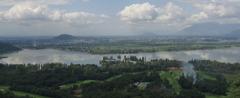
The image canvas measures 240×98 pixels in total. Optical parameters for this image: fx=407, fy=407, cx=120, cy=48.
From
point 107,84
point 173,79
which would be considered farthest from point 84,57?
point 107,84

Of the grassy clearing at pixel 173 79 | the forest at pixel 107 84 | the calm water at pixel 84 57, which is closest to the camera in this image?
the forest at pixel 107 84

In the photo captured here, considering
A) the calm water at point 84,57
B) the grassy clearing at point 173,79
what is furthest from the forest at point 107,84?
the calm water at point 84,57

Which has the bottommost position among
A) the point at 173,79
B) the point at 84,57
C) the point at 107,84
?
the point at 173,79

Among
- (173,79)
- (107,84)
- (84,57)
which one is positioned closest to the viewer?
(107,84)

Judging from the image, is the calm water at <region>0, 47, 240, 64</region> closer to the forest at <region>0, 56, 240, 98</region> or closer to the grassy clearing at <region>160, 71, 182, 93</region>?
the forest at <region>0, 56, 240, 98</region>

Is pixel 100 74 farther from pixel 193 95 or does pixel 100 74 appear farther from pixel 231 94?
pixel 231 94

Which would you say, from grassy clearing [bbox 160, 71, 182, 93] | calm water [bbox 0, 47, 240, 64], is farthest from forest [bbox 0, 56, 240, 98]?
calm water [bbox 0, 47, 240, 64]

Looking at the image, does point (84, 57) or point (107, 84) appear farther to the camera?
point (84, 57)

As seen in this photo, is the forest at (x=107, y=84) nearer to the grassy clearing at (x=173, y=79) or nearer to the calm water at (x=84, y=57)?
the grassy clearing at (x=173, y=79)

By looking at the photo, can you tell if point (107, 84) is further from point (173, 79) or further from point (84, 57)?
point (84, 57)

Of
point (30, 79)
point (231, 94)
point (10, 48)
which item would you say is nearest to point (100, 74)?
point (30, 79)

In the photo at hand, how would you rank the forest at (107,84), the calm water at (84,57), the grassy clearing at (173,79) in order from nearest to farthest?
the forest at (107,84) < the grassy clearing at (173,79) < the calm water at (84,57)
